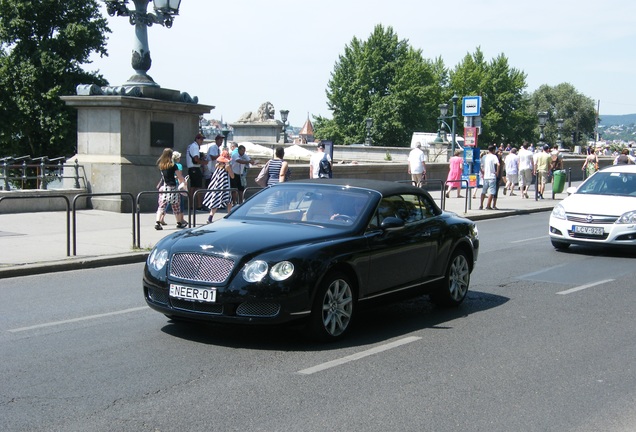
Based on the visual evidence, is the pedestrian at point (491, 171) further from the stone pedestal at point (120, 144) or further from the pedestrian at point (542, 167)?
the stone pedestal at point (120, 144)

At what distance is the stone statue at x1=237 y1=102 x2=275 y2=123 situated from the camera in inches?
2476

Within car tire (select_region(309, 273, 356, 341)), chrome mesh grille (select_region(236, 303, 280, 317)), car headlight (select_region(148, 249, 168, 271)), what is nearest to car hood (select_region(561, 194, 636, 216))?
car tire (select_region(309, 273, 356, 341))

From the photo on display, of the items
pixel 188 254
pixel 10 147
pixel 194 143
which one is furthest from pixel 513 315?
pixel 10 147

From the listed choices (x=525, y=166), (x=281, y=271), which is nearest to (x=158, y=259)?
(x=281, y=271)

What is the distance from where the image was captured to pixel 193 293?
7.28 meters

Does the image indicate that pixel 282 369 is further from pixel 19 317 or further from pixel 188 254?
pixel 19 317

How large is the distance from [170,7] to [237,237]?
1323 centimetres

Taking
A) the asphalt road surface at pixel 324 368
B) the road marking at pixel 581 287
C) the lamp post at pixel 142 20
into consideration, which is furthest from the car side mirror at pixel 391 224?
the lamp post at pixel 142 20

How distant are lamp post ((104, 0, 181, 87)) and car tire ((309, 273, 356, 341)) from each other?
532 inches

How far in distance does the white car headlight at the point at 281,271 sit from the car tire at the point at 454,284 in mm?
2714

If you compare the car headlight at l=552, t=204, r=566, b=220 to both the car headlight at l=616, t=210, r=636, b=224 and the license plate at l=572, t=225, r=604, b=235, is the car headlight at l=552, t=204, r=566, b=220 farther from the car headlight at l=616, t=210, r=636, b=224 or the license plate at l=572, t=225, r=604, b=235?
the car headlight at l=616, t=210, r=636, b=224

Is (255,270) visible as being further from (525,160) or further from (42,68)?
(42,68)

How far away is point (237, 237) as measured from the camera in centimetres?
760

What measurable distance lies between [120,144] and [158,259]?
1242 cm
